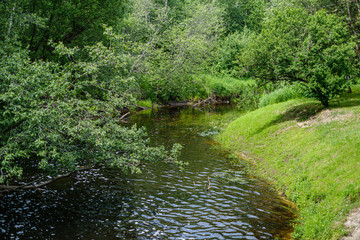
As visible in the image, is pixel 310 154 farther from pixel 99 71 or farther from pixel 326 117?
pixel 99 71

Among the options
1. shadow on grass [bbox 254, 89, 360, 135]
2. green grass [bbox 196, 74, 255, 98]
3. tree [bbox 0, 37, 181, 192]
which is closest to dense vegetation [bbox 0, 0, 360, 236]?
tree [bbox 0, 37, 181, 192]

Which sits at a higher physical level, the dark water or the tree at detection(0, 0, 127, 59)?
the tree at detection(0, 0, 127, 59)

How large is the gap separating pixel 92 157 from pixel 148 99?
3739 cm

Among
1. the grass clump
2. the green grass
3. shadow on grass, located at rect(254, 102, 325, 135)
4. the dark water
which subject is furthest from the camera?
the green grass


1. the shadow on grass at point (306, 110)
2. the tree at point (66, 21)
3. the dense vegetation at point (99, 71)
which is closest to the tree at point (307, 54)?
the dense vegetation at point (99, 71)

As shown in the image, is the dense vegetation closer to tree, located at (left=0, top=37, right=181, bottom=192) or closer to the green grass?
tree, located at (left=0, top=37, right=181, bottom=192)

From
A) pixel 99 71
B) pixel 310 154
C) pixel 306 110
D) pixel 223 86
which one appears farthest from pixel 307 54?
pixel 223 86

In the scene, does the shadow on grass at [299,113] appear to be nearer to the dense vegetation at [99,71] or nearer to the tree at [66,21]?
the dense vegetation at [99,71]

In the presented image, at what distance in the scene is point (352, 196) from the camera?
11.0 meters

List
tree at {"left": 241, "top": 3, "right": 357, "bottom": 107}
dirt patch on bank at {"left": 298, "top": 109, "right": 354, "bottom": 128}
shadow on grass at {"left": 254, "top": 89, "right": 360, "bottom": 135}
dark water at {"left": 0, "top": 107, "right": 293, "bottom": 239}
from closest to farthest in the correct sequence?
dark water at {"left": 0, "top": 107, "right": 293, "bottom": 239}
dirt patch on bank at {"left": 298, "top": 109, "right": 354, "bottom": 128}
tree at {"left": 241, "top": 3, "right": 357, "bottom": 107}
shadow on grass at {"left": 254, "top": 89, "right": 360, "bottom": 135}

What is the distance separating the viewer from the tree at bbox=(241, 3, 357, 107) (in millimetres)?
19203

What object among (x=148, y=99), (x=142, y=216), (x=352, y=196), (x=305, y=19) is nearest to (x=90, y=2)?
(x=305, y=19)

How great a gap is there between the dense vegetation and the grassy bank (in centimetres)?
150

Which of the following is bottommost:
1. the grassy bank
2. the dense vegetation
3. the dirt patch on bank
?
the grassy bank
